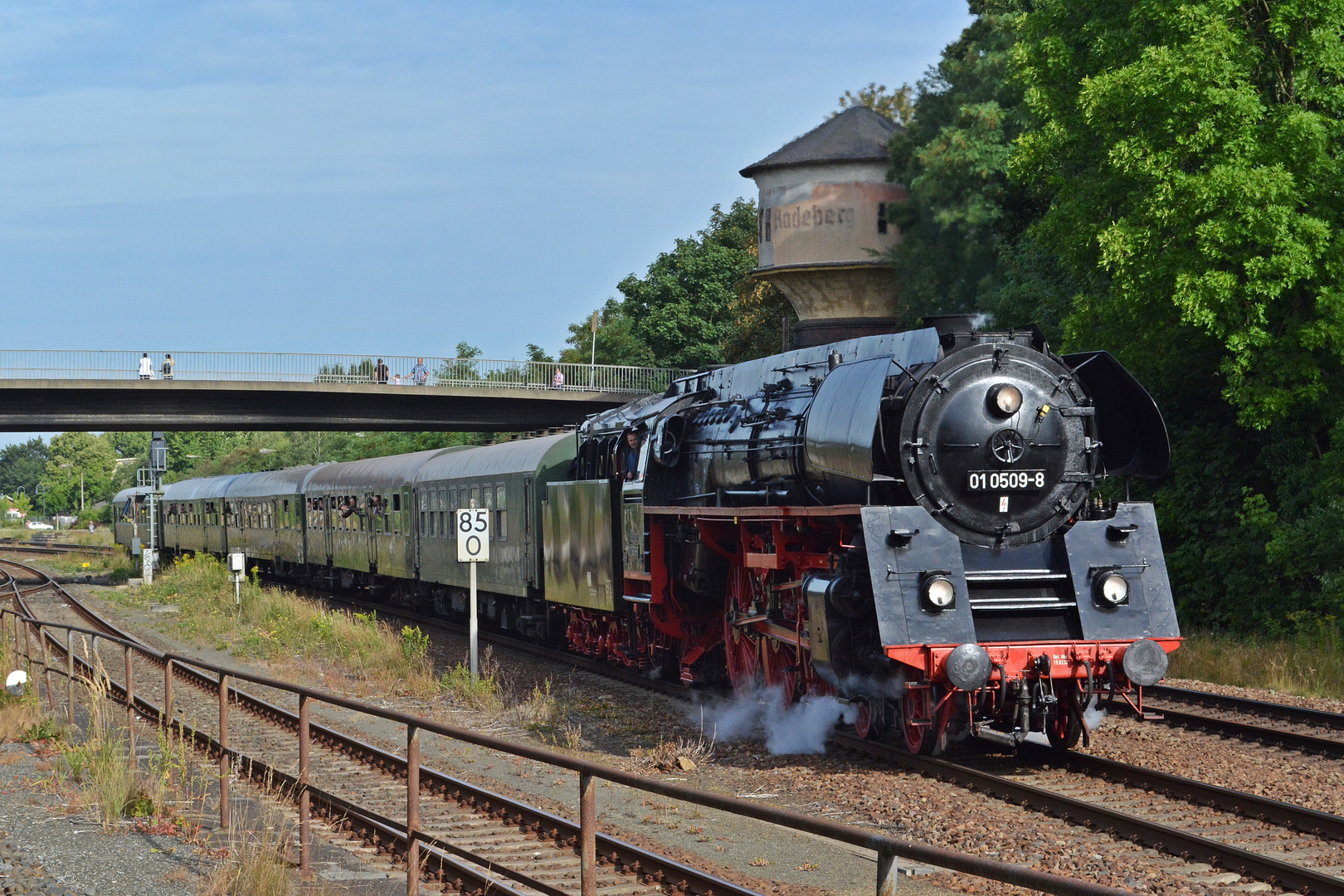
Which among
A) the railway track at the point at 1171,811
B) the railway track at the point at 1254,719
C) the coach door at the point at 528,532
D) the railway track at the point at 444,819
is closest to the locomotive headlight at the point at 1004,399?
the railway track at the point at 1171,811

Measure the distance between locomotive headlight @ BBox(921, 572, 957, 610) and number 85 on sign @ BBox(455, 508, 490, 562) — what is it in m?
7.96

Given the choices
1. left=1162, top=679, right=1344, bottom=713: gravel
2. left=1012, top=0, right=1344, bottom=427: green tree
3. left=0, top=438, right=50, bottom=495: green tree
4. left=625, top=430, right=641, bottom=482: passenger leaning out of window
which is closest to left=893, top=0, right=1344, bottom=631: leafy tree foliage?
left=1012, top=0, right=1344, bottom=427: green tree

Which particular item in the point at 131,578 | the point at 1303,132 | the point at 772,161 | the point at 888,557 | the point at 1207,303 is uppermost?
the point at 772,161

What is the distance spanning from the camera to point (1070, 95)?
23.0 meters

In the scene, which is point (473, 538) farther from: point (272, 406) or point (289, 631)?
point (272, 406)

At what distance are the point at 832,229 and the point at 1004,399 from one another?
3366cm

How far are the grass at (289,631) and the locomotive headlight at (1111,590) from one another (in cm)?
938

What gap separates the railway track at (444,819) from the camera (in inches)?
305

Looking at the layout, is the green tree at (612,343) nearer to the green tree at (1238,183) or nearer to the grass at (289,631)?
the grass at (289,631)

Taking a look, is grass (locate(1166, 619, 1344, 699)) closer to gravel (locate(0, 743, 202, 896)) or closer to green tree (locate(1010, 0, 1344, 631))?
green tree (locate(1010, 0, 1344, 631))

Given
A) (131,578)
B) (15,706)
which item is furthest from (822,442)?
(131,578)

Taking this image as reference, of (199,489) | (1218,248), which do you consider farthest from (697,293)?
(1218,248)

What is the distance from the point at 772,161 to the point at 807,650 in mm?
35130

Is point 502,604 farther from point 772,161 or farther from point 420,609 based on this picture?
point 772,161
